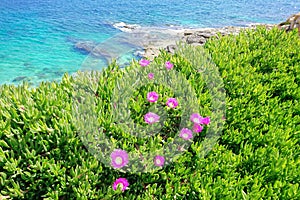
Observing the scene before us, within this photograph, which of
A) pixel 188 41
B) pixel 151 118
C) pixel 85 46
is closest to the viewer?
pixel 151 118

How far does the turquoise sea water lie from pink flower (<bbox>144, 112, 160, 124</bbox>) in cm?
1282

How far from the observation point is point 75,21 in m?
23.9

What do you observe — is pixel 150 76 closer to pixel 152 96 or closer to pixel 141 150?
pixel 152 96

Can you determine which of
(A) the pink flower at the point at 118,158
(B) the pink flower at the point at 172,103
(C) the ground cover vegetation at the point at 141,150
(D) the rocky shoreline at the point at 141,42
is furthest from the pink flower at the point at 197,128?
(D) the rocky shoreline at the point at 141,42

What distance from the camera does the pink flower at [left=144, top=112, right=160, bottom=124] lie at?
2.80 meters

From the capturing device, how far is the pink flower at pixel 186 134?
282 centimetres

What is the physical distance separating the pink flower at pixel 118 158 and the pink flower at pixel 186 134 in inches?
25.6

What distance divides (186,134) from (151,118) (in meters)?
0.40

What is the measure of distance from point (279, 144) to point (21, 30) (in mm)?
22216

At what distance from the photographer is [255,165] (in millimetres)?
2836

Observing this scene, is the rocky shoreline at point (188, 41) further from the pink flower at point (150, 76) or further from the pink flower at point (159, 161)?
the pink flower at point (159, 161)

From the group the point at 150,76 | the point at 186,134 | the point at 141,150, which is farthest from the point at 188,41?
the point at 141,150

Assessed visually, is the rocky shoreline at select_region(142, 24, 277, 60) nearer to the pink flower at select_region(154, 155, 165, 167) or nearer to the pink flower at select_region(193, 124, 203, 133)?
the pink flower at select_region(193, 124, 203, 133)

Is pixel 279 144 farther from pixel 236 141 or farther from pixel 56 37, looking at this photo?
pixel 56 37
